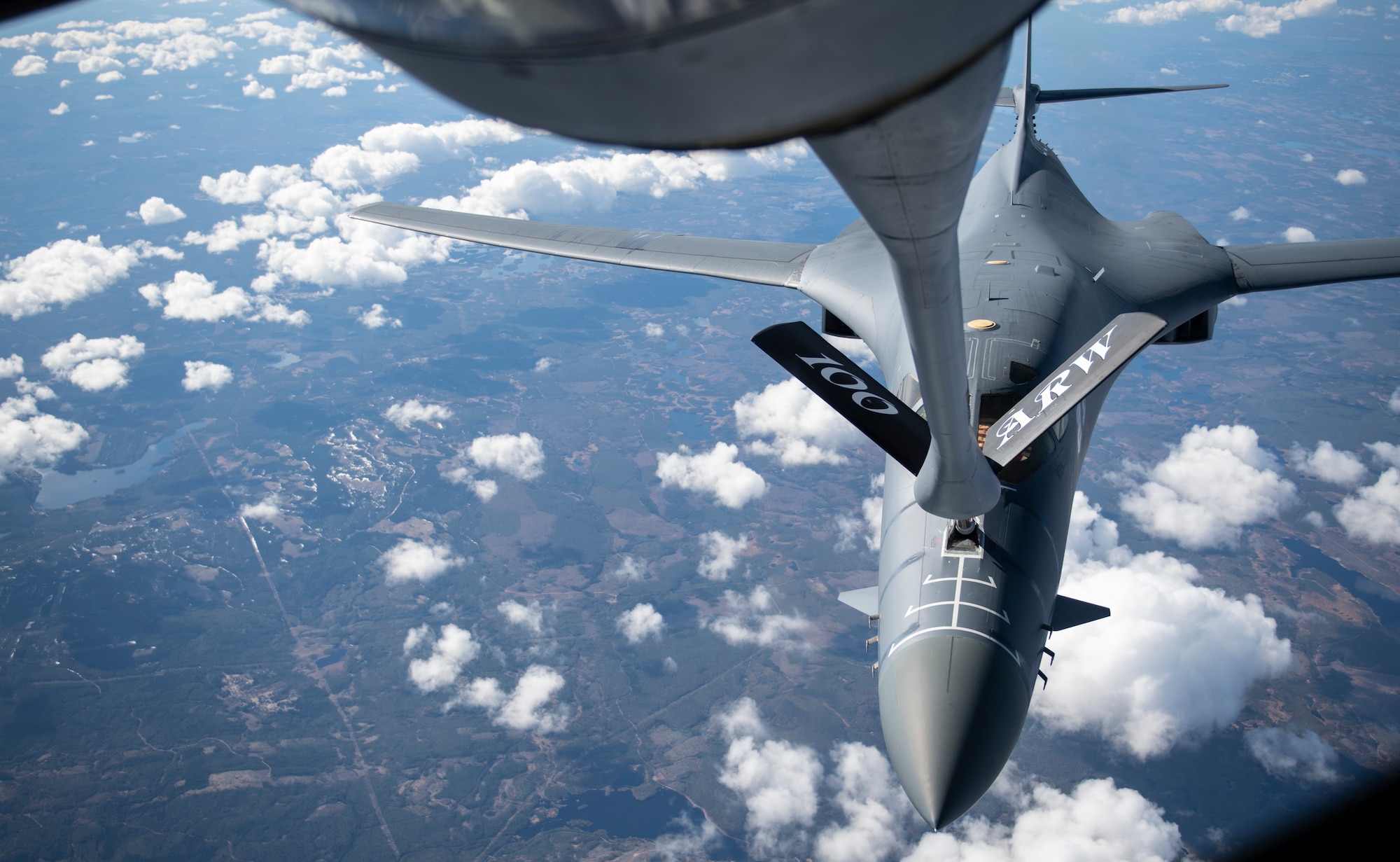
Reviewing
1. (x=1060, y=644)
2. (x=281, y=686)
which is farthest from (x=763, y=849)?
(x=281, y=686)

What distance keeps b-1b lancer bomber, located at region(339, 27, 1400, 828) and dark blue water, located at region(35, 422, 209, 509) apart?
221747 millimetres

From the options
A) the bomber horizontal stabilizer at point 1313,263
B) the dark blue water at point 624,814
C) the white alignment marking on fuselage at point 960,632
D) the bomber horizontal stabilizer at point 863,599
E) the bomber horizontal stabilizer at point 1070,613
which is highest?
the bomber horizontal stabilizer at point 1313,263

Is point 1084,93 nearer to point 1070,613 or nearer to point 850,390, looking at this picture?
point 1070,613

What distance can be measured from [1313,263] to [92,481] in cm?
25075

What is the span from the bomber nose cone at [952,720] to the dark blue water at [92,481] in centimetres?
23464

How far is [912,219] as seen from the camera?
8.54 ft

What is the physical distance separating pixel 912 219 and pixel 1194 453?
213m

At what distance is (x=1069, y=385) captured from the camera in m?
8.41

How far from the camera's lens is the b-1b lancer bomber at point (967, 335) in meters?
2.64

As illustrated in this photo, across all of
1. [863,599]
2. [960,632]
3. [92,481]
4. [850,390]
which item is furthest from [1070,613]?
[92,481]

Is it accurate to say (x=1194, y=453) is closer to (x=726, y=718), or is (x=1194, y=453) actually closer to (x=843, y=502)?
(x=843, y=502)

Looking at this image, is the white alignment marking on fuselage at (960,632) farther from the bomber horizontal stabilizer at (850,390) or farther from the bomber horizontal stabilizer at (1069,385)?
the bomber horizontal stabilizer at (850,390)

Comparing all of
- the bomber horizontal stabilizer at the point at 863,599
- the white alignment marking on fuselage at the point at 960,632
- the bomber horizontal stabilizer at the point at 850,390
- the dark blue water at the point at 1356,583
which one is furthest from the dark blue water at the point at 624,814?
the bomber horizontal stabilizer at the point at 850,390

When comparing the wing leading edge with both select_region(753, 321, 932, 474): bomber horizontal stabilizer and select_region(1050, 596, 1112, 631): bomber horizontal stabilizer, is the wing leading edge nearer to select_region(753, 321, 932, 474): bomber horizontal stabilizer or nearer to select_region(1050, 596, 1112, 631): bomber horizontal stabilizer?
select_region(1050, 596, 1112, 631): bomber horizontal stabilizer
